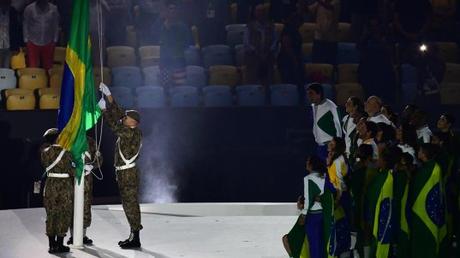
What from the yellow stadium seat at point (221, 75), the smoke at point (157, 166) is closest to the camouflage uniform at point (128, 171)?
the smoke at point (157, 166)

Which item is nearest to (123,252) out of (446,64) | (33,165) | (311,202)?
(311,202)

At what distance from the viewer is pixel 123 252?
36.2ft

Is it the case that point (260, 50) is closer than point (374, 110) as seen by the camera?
No

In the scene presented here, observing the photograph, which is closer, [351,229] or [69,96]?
[351,229]

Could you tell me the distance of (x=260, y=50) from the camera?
16.8m

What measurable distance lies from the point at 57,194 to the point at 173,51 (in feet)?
20.8

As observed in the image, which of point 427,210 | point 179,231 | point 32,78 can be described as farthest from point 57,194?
point 32,78

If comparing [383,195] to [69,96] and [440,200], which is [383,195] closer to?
[440,200]

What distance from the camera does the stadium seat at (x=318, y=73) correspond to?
1655 centimetres

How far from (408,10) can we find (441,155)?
8.27 m

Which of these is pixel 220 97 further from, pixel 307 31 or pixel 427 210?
pixel 427 210

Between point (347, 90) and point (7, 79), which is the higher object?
point (7, 79)

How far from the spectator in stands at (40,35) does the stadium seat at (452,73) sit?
5.82 metres

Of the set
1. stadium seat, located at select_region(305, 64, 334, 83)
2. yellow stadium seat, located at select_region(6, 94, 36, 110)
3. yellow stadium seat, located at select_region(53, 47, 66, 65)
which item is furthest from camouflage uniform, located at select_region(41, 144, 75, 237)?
yellow stadium seat, located at select_region(53, 47, 66, 65)
